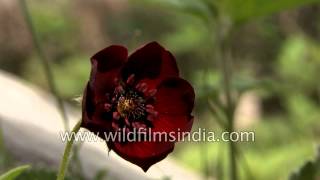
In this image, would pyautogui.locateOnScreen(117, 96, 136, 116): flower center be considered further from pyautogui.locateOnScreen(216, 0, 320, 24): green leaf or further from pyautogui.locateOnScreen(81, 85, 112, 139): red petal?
pyautogui.locateOnScreen(216, 0, 320, 24): green leaf

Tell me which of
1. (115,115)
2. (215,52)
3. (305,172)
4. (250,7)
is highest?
(115,115)

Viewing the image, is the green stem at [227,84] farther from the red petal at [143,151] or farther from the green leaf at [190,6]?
the red petal at [143,151]

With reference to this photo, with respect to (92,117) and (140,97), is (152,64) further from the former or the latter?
(92,117)

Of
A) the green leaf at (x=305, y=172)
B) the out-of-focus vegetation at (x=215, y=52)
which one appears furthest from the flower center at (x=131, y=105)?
the green leaf at (x=305, y=172)

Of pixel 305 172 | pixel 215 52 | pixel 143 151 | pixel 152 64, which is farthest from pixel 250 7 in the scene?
pixel 215 52

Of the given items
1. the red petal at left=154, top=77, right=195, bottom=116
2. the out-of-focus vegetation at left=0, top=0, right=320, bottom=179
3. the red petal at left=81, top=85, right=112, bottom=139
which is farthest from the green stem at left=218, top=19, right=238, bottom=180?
the red petal at left=81, top=85, right=112, bottom=139

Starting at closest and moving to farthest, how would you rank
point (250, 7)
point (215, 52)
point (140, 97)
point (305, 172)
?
point (140, 97) < point (305, 172) < point (250, 7) < point (215, 52)
